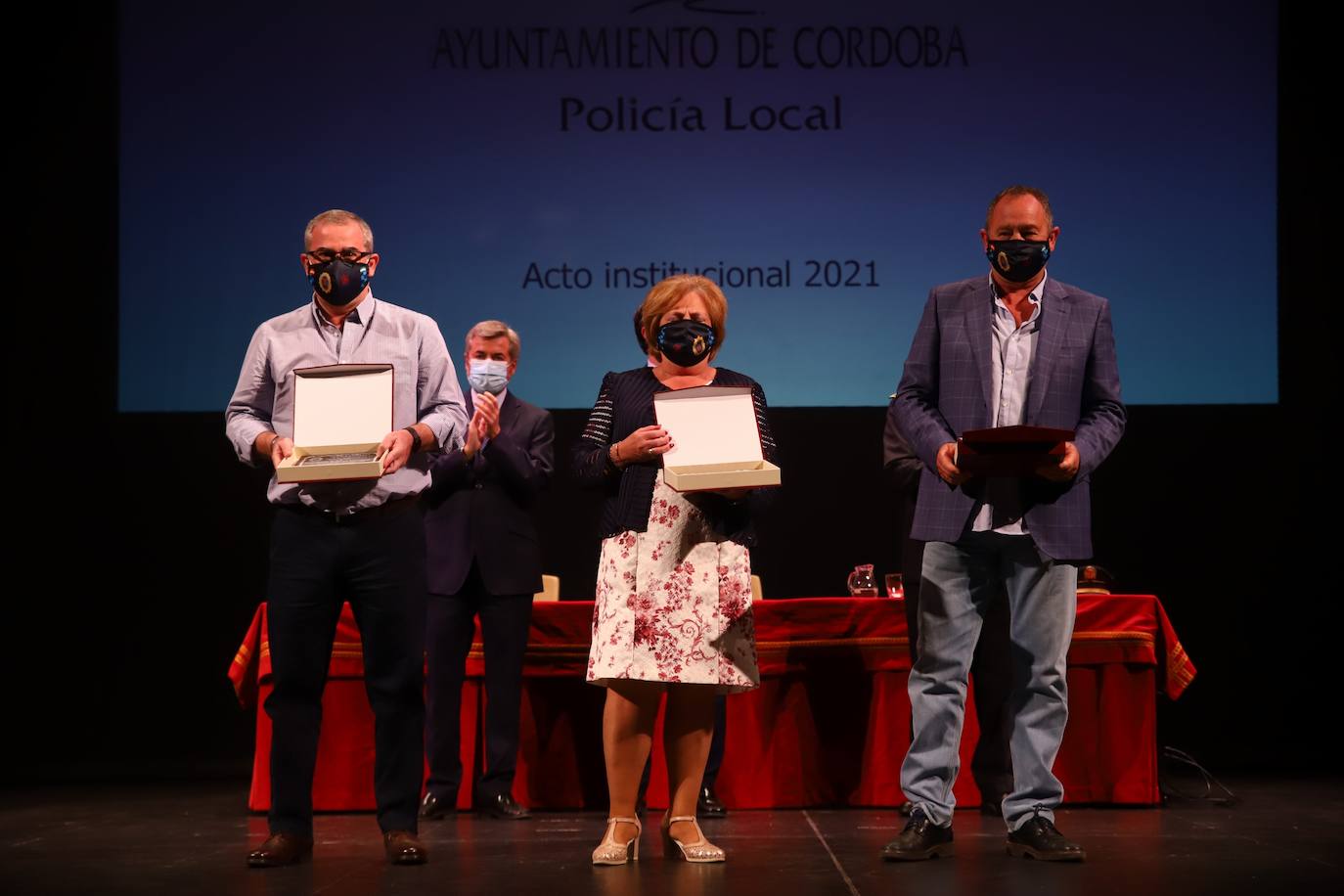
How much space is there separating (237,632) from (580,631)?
6.42 ft

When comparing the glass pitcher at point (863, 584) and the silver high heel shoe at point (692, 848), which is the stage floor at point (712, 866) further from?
the glass pitcher at point (863, 584)

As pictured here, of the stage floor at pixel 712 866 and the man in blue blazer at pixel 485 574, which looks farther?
the man in blue blazer at pixel 485 574

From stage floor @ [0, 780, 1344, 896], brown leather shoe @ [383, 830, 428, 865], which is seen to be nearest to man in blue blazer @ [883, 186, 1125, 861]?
stage floor @ [0, 780, 1344, 896]

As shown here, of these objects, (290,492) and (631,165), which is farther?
(631,165)

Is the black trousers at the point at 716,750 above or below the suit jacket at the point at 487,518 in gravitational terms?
below

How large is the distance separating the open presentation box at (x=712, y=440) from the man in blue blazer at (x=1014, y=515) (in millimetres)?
401

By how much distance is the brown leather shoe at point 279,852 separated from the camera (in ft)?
10.1

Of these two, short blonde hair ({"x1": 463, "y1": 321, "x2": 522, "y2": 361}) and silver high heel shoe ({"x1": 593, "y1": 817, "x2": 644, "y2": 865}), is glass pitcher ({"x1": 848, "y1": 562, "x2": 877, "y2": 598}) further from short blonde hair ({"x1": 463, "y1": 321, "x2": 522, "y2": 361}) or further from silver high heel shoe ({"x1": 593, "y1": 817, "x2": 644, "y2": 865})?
silver high heel shoe ({"x1": 593, "y1": 817, "x2": 644, "y2": 865})

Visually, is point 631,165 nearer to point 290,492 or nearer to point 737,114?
point 737,114

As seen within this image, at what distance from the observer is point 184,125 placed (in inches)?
215

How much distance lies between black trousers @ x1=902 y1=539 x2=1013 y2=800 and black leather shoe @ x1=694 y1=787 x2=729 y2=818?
76cm

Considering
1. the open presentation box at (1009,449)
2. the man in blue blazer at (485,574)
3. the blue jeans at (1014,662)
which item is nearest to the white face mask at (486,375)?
the man in blue blazer at (485,574)

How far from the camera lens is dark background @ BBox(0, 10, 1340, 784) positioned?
563cm

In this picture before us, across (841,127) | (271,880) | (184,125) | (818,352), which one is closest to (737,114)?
(841,127)
